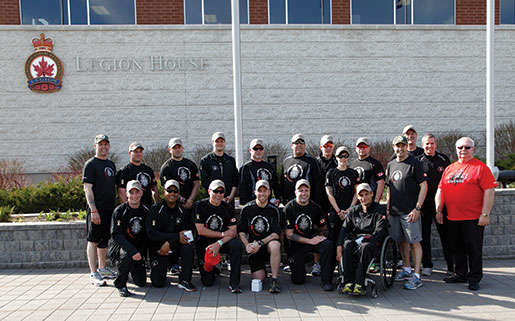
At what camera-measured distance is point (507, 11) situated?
14.3 m

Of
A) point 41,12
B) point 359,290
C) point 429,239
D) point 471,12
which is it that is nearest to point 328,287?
point 359,290

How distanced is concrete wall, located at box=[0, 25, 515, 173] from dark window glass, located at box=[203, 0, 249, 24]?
0.55 metres

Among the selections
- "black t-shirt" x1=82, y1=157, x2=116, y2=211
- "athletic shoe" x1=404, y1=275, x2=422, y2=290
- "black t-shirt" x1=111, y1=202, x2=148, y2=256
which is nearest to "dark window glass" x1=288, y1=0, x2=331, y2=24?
"black t-shirt" x1=82, y1=157, x2=116, y2=211

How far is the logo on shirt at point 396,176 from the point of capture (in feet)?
17.2

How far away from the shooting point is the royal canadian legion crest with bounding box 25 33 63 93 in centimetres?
1298

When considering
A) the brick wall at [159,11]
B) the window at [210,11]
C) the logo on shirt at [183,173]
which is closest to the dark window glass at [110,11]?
the brick wall at [159,11]

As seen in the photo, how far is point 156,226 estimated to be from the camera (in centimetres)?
528

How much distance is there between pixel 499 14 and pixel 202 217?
14.7 m

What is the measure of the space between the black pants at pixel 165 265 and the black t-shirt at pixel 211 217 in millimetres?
286

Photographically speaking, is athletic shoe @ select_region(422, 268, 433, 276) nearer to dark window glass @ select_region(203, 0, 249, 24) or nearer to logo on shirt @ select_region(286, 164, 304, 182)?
logo on shirt @ select_region(286, 164, 304, 182)

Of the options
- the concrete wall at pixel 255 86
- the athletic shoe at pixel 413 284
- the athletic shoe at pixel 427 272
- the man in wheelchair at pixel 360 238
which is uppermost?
the concrete wall at pixel 255 86

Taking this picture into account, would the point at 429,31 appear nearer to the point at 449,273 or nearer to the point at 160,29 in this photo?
the point at 160,29

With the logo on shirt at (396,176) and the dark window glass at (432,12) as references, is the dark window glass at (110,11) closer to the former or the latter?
the dark window glass at (432,12)

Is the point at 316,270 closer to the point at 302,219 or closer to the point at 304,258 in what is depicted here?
the point at 304,258
